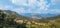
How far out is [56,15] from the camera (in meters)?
3.12

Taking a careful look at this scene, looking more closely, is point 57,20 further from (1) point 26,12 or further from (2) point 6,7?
(2) point 6,7

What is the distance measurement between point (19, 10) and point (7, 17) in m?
0.35

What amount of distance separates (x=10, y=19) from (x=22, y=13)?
339 mm

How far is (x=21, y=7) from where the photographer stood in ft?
10.5

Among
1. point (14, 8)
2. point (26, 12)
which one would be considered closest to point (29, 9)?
point (26, 12)

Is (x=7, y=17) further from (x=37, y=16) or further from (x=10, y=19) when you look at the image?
(x=37, y=16)

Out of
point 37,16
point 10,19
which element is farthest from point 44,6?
point 10,19

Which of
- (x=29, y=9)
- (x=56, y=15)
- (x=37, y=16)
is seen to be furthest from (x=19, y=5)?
(x=56, y=15)

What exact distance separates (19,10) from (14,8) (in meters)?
0.14

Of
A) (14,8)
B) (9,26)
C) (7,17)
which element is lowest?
(9,26)

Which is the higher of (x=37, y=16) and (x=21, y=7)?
(x=21, y=7)

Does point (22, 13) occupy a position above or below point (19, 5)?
below

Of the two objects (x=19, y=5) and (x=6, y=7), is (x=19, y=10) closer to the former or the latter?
(x=19, y=5)

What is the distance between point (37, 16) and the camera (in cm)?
316
